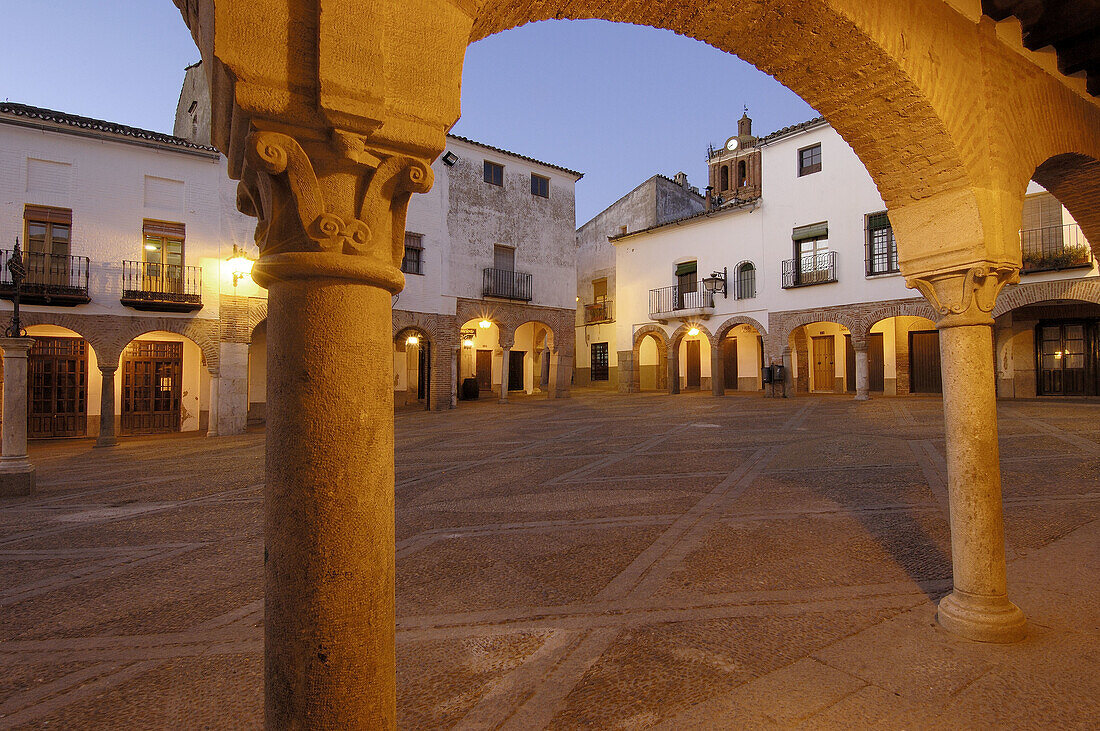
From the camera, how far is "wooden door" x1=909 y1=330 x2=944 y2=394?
18.9m

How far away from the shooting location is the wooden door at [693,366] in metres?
26.4

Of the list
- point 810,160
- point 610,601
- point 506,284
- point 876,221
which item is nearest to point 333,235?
point 610,601

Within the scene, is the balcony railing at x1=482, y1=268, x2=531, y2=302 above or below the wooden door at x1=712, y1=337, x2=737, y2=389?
above

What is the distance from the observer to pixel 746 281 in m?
21.2

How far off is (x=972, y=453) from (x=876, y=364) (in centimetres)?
1981

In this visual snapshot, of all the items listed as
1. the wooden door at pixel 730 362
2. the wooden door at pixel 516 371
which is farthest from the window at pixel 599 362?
the wooden door at pixel 730 362

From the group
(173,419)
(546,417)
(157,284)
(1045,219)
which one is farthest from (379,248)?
(1045,219)

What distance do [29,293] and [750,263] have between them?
20360mm

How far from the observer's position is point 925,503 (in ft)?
16.6

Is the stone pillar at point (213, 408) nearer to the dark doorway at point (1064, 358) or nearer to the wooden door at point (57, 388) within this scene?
the wooden door at point (57, 388)

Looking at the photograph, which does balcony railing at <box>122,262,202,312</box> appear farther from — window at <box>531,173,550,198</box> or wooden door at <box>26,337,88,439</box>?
window at <box>531,173,550,198</box>

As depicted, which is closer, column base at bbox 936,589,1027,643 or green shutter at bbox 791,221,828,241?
column base at bbox 936,589,1027,643

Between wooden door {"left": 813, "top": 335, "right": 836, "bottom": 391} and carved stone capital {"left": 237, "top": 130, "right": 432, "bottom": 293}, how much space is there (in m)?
23.4

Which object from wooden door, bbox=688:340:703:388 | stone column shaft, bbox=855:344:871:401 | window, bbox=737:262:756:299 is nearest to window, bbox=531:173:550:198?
window, bbox=737:262:756:299
